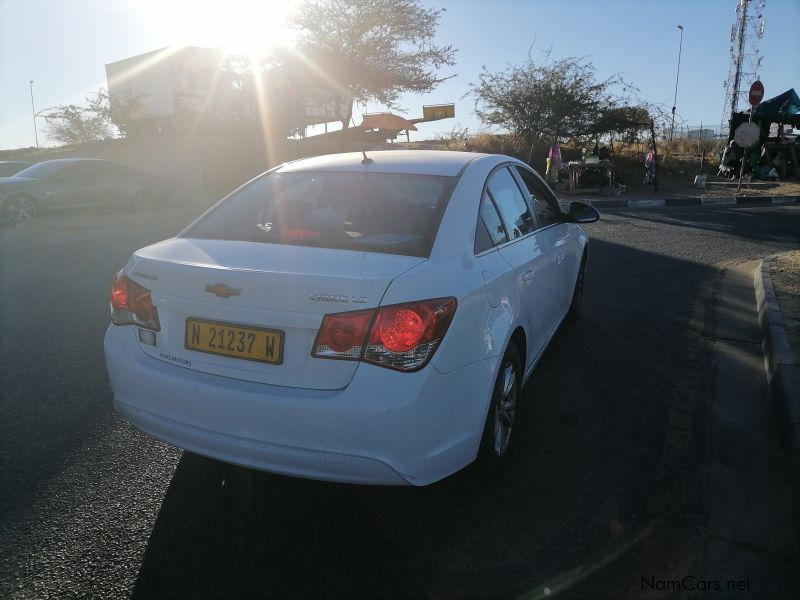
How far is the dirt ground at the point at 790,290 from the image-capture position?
15.8ft

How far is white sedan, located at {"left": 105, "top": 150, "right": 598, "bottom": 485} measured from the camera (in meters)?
2.29

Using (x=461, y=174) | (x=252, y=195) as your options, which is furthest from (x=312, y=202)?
(x=461, y=174)

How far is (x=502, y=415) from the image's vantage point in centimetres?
300

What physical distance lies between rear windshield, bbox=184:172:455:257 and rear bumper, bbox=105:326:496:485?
60cm

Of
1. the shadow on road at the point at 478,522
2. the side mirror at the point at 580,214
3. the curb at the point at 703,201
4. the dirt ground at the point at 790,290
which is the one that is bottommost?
the shadow on road at the point at 478,522

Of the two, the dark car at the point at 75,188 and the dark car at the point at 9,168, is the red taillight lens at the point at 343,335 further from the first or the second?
the dark car at the point at 9,168

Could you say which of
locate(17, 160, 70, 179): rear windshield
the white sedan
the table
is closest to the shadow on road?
the white sedan

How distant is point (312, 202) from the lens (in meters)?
3.30

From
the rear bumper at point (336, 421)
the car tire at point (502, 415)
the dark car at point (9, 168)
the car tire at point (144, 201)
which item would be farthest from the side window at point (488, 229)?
the dark car at point (9, 168)

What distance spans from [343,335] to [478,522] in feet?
3.43

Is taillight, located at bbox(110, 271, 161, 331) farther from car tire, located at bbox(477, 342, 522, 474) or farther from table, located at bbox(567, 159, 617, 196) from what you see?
table, located at bbox(567, 159, 617, 196)

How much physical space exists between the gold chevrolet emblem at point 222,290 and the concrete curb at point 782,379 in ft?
8.34

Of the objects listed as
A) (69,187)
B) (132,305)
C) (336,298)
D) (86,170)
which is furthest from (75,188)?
(336,298)

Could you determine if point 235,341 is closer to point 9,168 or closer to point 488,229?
point 488,229
